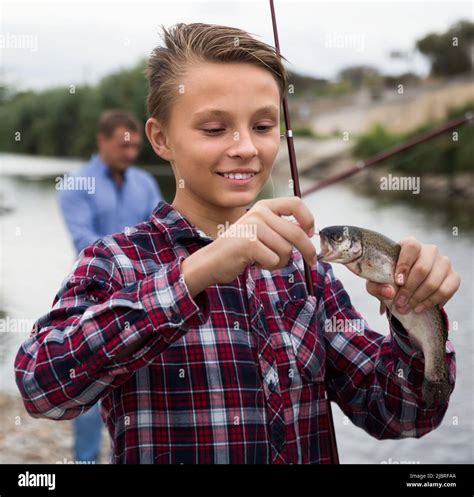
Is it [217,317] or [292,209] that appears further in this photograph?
[217,317]

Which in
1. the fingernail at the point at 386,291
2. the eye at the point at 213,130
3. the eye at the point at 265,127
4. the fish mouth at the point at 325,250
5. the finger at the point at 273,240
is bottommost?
the fingernail at the point at 386,291

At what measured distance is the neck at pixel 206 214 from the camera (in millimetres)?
1852

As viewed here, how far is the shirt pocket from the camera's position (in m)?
1.78

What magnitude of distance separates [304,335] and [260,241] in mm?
463

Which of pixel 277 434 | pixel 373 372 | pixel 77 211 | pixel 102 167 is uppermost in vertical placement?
pixel 102 167

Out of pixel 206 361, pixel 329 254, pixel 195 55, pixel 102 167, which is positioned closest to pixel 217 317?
pixel 206 361

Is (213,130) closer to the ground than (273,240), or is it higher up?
higher up

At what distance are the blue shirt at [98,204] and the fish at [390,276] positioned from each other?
338cm

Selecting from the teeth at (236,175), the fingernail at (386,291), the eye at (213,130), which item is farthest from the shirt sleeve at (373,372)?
the eye at (213,130)

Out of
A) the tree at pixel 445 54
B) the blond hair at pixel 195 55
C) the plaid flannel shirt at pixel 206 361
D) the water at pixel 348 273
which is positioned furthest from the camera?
the tree at pixel 445 54

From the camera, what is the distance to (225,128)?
5.58ft

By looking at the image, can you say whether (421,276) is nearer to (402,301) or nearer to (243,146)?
(402,301)

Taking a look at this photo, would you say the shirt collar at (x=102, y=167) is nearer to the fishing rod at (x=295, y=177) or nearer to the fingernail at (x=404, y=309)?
the fishing rod at (x=295, y=177)

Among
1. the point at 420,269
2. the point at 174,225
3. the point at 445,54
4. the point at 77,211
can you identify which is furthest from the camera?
the point at 445,54
